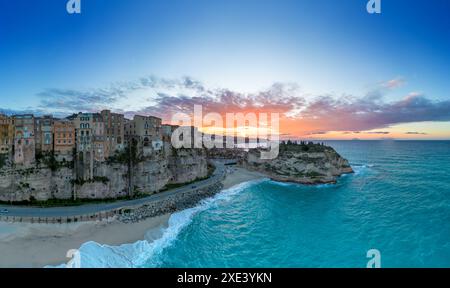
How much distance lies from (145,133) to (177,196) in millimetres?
13852

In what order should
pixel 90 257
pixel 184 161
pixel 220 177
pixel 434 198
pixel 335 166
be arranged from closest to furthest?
pixel 90 257 < pixel 434 198 < pixel 184 161 < pixel 220 177 < pixel 335 166

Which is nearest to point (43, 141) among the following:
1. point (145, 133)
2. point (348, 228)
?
point (145, 133)

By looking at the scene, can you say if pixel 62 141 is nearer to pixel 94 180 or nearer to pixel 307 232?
pixel 94 180

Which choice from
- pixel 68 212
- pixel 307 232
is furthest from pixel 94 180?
pixel 307 232

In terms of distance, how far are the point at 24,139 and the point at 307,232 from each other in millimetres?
43535

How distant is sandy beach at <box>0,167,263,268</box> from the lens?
1956 centimetres

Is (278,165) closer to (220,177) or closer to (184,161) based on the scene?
(220,177)

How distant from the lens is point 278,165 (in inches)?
2525

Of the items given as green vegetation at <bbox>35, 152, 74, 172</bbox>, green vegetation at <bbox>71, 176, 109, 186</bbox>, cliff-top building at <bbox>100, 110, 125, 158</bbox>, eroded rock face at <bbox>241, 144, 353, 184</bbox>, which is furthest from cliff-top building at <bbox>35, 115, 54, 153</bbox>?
eroded rock face at <bbox>241, 144, 353, 184</bbox>

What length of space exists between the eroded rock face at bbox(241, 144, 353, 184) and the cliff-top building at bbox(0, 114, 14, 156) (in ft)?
186

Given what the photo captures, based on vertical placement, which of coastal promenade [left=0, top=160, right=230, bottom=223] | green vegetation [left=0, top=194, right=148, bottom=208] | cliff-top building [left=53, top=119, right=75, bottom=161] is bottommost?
coastal promenade [left=0, top=160, right=230, bottom=223]

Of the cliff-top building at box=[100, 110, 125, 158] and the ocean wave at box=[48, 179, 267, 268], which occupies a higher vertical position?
the cliff-top building at box=[100, 110, 125, 158]

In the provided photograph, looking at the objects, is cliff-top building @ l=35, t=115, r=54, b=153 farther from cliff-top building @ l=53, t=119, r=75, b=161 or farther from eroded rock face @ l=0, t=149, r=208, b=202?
eroded rock face @ l=0, t=149, r=208, b=202
